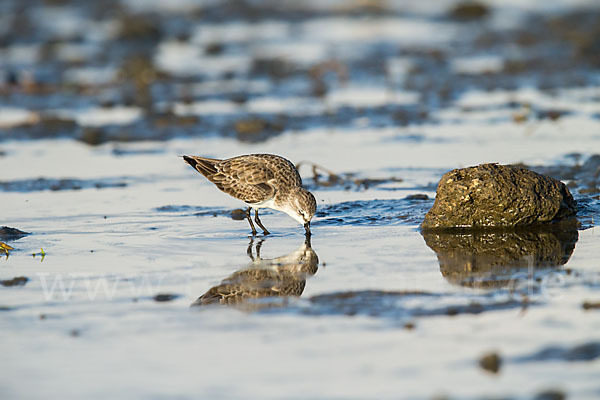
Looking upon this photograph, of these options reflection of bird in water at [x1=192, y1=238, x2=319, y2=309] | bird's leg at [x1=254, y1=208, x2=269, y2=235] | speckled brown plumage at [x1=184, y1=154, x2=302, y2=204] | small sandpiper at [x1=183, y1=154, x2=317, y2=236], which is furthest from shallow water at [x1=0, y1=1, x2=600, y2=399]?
speckled brown plumage at [x1=184, y1=154, x2=302, y2=204]

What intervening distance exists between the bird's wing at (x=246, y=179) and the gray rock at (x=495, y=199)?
69.8 inches

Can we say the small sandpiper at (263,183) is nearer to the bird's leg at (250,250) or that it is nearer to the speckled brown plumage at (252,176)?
the speckled brown plumage at (252,176)

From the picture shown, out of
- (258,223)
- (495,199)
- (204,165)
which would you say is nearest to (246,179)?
(258,223)

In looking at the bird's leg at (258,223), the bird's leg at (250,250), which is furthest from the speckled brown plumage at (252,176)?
the bird's leg at (250,250)

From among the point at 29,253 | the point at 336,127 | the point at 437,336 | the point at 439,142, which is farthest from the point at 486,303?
the point at 336,127

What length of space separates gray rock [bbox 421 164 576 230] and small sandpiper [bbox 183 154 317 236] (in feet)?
4.26

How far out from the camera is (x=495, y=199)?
9180 mm

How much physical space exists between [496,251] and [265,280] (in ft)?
7.07

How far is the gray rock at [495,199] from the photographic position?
921 cm

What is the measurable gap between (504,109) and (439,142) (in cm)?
264

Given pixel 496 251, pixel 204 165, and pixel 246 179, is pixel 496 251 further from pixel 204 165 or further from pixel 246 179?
pixel 204 165

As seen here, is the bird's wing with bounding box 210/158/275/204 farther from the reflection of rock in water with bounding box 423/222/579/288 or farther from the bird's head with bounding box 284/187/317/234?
the reflection of rock in water with bounding box 423/222/579/288

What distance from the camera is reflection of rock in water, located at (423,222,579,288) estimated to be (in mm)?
7766

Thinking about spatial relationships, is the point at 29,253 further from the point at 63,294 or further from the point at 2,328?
the point at 2,328
